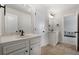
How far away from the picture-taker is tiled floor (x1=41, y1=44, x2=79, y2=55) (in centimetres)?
136

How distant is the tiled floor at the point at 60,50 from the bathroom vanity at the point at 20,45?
0.14 metres

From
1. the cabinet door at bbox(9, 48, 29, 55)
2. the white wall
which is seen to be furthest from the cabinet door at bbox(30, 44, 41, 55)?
the white wall

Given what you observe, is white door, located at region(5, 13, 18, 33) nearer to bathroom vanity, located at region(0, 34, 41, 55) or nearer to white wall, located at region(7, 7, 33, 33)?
white wall, located at region(7, 7, 33, 33)

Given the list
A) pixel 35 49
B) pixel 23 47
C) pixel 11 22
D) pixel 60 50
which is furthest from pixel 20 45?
pixel 60 50

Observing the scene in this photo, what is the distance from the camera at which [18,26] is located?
60.2 inches

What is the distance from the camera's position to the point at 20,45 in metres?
1.19

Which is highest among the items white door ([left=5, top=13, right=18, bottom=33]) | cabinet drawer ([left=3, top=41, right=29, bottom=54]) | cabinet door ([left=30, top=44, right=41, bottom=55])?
white door ([left=5, top=13, right=18, bottom=33])

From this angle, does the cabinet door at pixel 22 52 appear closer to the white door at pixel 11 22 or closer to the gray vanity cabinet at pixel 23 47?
the gray vanity cabinet at pixel 23 47

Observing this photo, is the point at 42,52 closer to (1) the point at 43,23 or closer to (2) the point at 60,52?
(2) the point at 60,52

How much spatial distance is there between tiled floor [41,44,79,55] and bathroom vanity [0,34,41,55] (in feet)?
0.47

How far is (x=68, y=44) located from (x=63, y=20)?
458 millimetres

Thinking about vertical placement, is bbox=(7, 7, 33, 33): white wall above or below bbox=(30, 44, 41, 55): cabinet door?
above

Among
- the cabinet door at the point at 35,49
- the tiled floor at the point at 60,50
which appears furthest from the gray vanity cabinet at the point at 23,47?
the tiled floor at the point at 60,50
